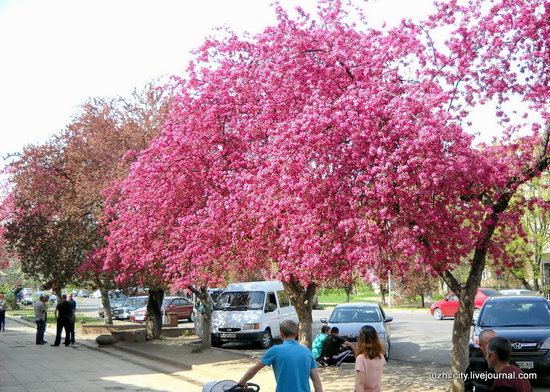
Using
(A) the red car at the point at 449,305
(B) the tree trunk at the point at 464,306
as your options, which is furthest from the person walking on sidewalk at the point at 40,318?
(A) the red car at the point at 449,305

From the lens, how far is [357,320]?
19.7m

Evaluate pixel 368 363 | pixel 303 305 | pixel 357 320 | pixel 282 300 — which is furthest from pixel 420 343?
pixel 368 363

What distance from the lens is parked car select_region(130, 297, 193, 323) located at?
3744 cm

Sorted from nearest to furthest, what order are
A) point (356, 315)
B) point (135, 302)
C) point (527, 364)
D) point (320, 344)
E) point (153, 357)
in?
point (527, 364) < point (320, 344) < point (153, 357) < point (356, 315) < point (135, 302)

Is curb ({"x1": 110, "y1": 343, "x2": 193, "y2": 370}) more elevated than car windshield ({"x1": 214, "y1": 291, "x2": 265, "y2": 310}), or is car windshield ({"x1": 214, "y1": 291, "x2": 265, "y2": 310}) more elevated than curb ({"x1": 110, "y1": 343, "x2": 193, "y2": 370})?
car windshield ({"x1": 214, "y1": 291, "x2": 265, "y2": 310})

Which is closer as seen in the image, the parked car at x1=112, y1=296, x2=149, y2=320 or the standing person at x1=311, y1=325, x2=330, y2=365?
the standing person at x1=311, y1=325, x2=330, y2=365

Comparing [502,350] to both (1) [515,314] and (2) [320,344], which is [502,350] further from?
(2) [320,344]

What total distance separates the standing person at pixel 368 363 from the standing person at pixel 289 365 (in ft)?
1.47

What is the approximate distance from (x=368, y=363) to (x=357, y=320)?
12967 mm

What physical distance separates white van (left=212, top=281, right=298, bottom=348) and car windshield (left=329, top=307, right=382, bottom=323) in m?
3.06

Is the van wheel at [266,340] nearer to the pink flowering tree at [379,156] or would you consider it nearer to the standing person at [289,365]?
the pink flowering tree at [379,156]

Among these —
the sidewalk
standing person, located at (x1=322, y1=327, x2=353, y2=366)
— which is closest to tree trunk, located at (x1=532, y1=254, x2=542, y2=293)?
the sidewalk

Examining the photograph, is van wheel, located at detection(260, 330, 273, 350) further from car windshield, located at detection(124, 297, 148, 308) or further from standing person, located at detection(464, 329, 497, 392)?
car windshield, located at detection(124, 297, 148, 308)

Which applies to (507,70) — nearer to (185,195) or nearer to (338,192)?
(338,192)
